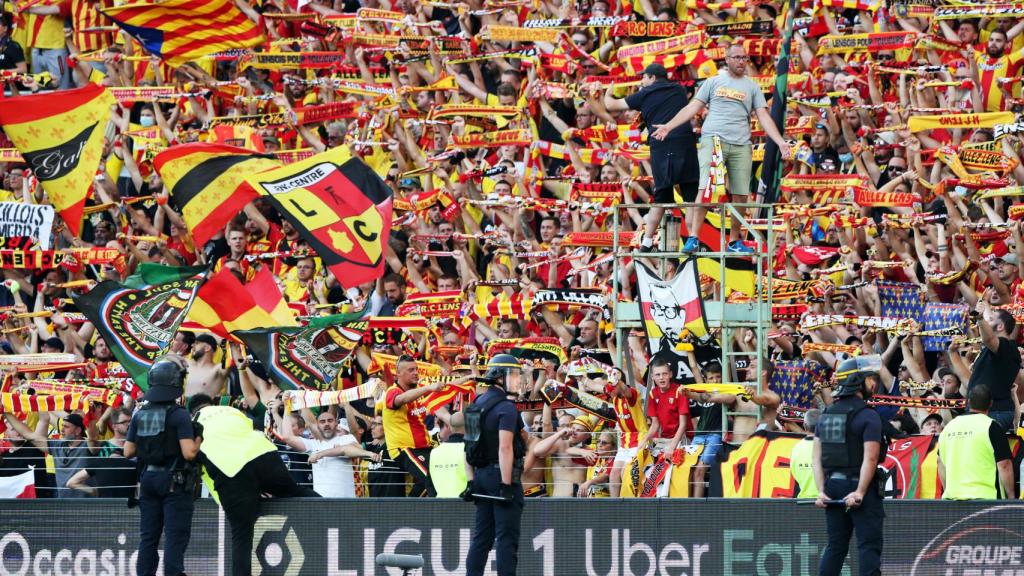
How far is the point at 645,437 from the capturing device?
48.6 ft

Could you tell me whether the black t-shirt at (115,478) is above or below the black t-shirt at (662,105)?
below

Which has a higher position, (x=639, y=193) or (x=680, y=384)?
(x=639, y=193)

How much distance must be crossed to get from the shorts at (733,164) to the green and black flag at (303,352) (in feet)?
10.8

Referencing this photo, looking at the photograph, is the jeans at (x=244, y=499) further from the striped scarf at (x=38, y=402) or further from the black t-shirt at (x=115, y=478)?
the striped scarf at (x=38, y=402)

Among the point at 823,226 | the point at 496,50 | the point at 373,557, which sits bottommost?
the point at 373,557

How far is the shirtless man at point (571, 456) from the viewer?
14891 mm

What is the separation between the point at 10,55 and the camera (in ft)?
84.3

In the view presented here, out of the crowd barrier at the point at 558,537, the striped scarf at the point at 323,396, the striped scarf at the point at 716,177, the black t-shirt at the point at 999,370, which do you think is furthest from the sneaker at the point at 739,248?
the striped scarf at the point at 323,396

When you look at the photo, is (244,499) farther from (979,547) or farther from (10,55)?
(10,55)

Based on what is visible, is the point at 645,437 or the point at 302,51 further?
the point at 302,51

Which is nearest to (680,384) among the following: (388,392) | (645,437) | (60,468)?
Answer: (645,437)

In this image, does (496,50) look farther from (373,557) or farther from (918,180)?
(373,557)

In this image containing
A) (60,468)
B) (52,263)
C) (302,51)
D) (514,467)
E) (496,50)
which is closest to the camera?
(514,467)

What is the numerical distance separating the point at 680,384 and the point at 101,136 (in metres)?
6.92
